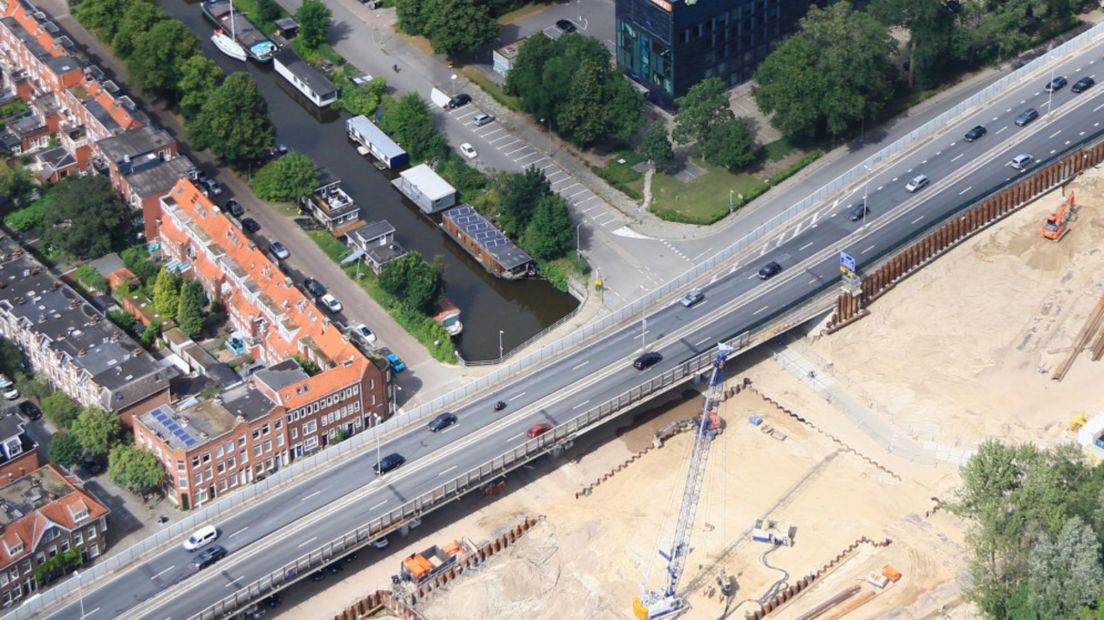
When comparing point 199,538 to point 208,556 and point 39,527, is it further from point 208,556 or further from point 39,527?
point 39,527

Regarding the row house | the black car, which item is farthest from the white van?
the row house

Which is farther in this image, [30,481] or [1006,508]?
[30,481]

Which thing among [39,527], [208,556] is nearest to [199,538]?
[208,556]

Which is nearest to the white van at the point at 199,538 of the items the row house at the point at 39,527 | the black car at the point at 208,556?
the black car at the point at 208,556

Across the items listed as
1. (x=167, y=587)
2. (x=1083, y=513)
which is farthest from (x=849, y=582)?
(x=167, y=587)

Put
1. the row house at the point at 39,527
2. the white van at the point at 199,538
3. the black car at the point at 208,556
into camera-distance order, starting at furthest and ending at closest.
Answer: the white van at the point at 199,538
the black car at the point at 208,556
the row house at the point at 39,527

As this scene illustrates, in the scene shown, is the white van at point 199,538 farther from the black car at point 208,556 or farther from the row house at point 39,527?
the row house at point 39,527

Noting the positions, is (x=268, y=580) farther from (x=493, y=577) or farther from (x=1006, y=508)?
(x=1006, y=508)

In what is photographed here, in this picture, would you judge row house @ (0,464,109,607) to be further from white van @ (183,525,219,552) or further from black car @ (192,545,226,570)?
black car @ (192,545,226,570)
